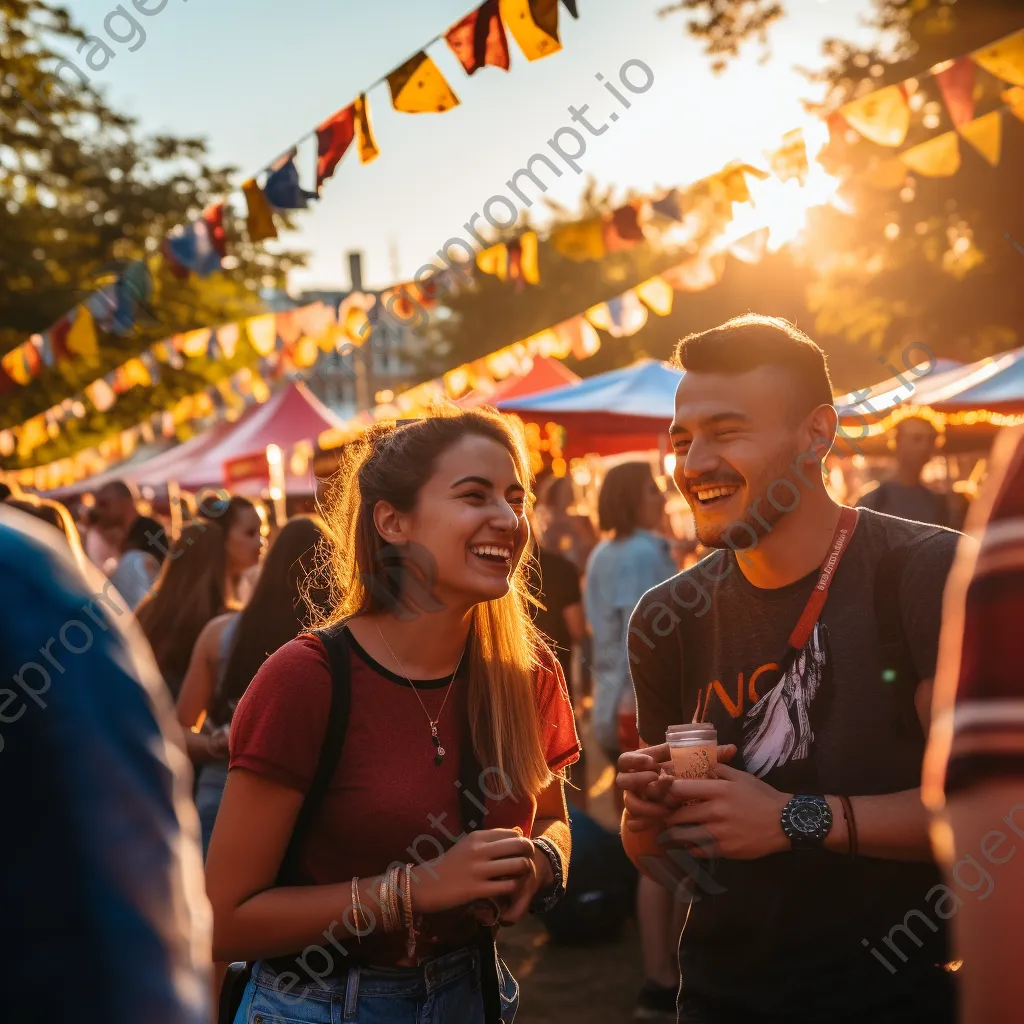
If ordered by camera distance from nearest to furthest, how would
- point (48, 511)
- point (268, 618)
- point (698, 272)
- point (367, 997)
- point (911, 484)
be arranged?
1. point (367, 997)
2. point (268, 618)
3. point (48, 511)
4. point (911, 484)
5. point (698, 272)

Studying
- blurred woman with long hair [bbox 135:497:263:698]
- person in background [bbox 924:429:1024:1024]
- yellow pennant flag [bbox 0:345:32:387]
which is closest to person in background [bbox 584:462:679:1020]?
blurred woman with long hair [bbox 135:497:263:698]

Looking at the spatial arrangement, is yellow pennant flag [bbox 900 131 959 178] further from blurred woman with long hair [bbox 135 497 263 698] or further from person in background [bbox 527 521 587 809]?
blurred woman with long hair [bbox 135 497 263 698]

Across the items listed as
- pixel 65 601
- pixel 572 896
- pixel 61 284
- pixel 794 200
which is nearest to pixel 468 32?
pixel 794 200

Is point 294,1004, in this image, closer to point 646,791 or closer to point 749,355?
point 646,791

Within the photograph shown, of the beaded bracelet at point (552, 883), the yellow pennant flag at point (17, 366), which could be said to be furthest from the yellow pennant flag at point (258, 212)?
the yellow pennant flag at point (17, 366)

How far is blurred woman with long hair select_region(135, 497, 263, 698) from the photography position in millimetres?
4930

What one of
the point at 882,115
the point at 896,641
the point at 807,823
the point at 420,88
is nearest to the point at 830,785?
the point at 807,823

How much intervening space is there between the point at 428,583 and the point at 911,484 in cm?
576

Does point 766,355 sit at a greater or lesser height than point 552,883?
greater

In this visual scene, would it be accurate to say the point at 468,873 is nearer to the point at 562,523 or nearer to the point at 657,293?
the point at 562,523

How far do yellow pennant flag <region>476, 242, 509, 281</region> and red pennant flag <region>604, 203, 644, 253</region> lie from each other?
4.28 feet

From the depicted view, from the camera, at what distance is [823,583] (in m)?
2.39

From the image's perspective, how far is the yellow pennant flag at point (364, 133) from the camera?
6.56m

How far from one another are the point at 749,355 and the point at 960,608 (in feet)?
5.50
